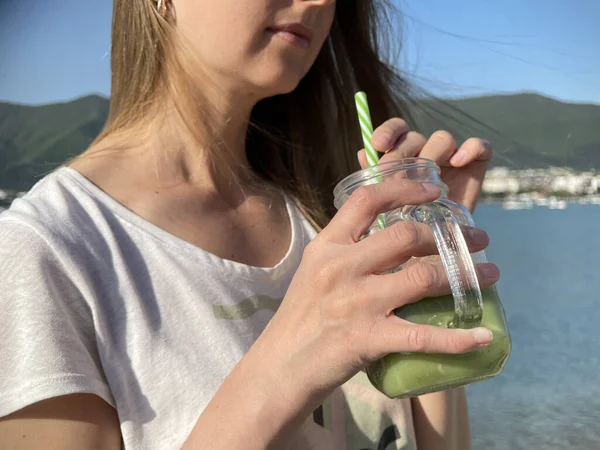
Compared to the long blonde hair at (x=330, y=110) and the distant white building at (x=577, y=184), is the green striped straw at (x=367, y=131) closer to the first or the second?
the long blonde hair at (x=330, y=110)

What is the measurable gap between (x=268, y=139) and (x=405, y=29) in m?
0.39

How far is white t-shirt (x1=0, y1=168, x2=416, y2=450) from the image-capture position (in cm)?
78

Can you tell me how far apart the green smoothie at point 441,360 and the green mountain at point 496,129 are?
3.25 feet

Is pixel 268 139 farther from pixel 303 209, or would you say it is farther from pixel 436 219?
pixel 436 219

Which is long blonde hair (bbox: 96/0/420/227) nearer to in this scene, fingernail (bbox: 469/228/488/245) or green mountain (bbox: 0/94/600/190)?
green mountain (bbox: 0/94/600/190)

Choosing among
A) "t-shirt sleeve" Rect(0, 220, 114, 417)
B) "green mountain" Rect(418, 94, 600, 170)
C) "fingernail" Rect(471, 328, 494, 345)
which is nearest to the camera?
"fingernail" Rect(471, 328, 494, 345)

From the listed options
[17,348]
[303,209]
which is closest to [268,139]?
[303,209]

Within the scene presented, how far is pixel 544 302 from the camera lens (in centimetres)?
209

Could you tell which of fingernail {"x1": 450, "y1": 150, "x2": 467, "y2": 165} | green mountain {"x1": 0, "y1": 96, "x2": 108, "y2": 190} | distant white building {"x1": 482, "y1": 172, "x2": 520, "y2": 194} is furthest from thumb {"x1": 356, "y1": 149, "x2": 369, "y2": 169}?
distant white building {"x1": 482, "y1": 172, "x2": 520, "y2": 194}

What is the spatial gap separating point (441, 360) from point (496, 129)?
1.23 m

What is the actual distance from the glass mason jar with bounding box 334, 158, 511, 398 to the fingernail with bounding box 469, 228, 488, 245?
2 centimetres

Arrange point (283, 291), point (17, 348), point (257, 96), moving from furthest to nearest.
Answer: point (257, 96) < point (283, 291) < point (17, 348)

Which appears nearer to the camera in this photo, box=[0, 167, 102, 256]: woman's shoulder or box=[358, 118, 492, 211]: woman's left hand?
Answer: box=[0, 167, 102, 256]: woman's shoulder

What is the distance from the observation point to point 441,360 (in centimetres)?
63
